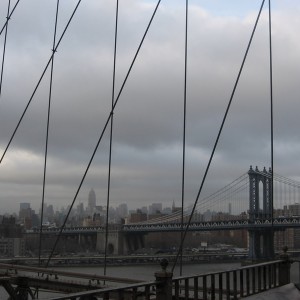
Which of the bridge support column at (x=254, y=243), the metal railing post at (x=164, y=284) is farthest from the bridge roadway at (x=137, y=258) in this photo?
the metal railing post at (x=164, y=284)

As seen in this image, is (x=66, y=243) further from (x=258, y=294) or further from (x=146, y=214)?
(x=258, y=294)

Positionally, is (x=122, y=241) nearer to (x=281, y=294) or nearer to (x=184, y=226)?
(x=184, y=226)

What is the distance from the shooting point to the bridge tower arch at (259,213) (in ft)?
92.5

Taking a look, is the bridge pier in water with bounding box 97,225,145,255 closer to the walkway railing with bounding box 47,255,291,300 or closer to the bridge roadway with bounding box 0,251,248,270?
the bridge roadway with bounding box 0,251,248,270

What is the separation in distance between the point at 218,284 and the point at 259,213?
26.2 metres

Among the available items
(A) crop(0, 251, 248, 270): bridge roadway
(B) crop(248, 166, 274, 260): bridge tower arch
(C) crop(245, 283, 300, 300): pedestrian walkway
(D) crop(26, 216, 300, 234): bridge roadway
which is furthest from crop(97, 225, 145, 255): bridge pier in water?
(C) crop(245, 283, 300, 300): pedestrian walkway

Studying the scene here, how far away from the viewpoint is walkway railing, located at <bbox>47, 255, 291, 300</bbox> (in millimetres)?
5633

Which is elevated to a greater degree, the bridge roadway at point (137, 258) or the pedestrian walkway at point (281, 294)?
the pedestrian walkway at point (281, 294)

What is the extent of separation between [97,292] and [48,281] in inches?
374

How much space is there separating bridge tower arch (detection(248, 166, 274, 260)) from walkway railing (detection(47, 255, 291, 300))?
14824 mm

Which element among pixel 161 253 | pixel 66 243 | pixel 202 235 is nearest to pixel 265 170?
pixel 161 253

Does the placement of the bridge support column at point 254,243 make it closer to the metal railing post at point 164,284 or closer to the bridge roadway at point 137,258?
the bridge roadway at point 137,258

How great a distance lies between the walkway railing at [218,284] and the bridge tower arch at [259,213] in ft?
48.6

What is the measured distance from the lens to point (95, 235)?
120 feet
